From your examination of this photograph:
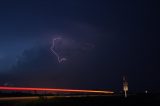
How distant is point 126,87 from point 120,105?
102 feet

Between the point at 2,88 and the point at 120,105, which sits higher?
the point at 2,88

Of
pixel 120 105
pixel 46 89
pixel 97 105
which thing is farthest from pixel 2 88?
pixel 120 105

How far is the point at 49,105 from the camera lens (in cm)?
4281

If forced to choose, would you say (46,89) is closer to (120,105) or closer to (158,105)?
(120,105)

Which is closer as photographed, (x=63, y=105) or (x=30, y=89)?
(x=63, y=105)

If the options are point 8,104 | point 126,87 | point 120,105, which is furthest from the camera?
point 126,87

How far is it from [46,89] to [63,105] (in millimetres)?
16287

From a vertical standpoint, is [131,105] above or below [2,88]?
below

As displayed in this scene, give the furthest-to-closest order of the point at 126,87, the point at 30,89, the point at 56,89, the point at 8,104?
the point at 126,87 → the point at 56,89 → the point at 30,89 → the point at 8,104

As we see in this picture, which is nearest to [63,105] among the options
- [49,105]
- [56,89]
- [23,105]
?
[49,105]

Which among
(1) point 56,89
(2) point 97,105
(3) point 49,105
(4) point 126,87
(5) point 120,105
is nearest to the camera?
(3) point 49,105

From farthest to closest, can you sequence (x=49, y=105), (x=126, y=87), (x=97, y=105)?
(x=126, y=87) → (x=97, y=105) → (x=49, y=105)

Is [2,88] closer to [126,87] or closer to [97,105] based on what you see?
[97,105]

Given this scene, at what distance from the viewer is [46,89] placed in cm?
5831
